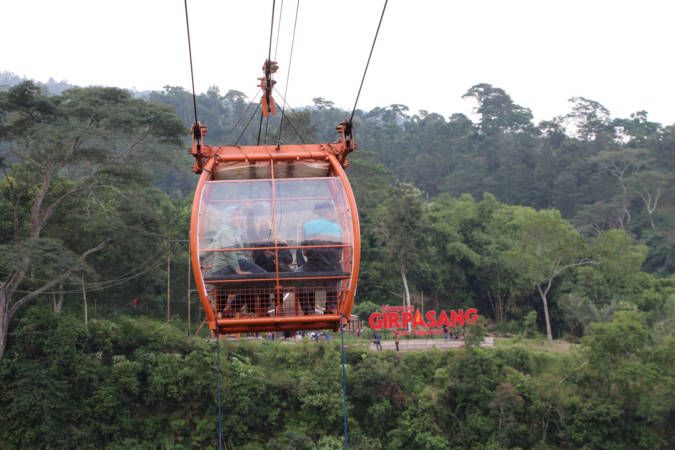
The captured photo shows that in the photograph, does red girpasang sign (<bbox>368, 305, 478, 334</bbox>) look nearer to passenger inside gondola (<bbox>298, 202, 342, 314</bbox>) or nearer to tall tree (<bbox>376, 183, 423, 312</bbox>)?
tall tree (<bbox>376, 183, 423, 312</bbox>)

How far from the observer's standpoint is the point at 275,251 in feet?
24.4

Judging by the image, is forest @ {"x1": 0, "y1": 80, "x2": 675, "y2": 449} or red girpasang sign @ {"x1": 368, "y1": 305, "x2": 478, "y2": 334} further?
red girpasang sign @ {"x1": 368, "y1": 305, "x2": 478, "y2": 334}

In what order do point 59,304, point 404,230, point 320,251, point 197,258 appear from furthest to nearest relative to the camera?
point 404,230
point 59,304
point 320,251
point 197,258

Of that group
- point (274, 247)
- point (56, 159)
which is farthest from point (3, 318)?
point (274, 247)

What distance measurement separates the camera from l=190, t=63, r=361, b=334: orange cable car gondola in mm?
7492

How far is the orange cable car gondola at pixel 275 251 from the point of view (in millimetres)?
7492

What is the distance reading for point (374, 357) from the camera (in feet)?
77.9

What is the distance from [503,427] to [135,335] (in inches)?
396

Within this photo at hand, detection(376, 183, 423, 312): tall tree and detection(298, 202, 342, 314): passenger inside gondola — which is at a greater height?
detection(298, 202, 342, 314): passenger inside gondola

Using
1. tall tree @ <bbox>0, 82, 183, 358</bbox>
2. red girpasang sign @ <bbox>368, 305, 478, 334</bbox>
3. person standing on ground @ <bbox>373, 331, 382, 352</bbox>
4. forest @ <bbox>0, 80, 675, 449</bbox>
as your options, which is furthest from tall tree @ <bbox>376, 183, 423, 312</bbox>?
tall tree @ <bbox>0, 82, 183, 358</bbox>

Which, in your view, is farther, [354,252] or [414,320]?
[414,320]

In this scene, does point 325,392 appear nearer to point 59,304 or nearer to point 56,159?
point 59,304

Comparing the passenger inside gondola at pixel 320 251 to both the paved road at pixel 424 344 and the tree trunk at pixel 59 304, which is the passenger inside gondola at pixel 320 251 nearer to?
the tree trunk at pixel 59 304

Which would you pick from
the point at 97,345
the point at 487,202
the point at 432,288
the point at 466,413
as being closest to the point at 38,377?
the point at 97,345
